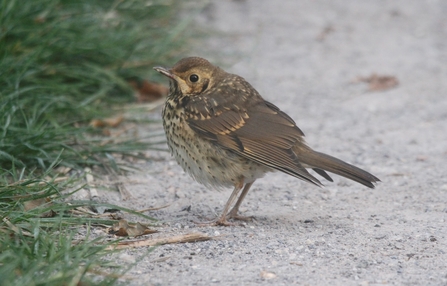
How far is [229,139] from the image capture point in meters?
5.10

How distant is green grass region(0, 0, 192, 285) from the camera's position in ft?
12.6

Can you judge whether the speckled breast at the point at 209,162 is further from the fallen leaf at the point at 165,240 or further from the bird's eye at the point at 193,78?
the fallen leaf at the point at 165,240

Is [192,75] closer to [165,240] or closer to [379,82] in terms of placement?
[165,240]

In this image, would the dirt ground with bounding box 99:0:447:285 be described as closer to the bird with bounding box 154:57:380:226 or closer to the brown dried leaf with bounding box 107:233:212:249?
the brown dried leaf with bounding box 107:233:212:249

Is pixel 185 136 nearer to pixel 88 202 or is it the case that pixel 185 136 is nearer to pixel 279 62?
pixel 88 202

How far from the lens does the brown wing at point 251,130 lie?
196 inches

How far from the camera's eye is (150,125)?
7.20 m

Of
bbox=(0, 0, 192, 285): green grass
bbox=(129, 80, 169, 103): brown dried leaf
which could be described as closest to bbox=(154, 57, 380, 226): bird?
bbox=(0, 0, 192, 285): green grass

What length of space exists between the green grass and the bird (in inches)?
31.2

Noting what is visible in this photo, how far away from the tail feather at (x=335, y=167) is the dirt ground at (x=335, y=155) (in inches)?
11.8

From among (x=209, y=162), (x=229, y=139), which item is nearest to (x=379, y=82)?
(x=229, y=139)

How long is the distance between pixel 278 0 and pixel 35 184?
22.3ft

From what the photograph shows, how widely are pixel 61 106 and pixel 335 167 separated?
2.62m

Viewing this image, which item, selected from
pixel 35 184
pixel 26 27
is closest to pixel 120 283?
pixel 35 184
